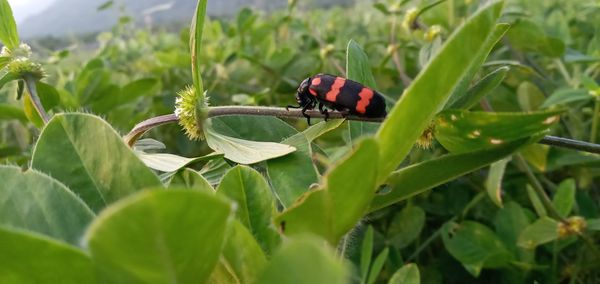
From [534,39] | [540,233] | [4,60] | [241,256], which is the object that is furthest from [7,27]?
[534,39]

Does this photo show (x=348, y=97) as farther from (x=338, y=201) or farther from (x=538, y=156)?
(x=538, y=156)

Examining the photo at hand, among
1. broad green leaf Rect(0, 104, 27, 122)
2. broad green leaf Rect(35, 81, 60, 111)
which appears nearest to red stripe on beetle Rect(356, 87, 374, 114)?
broad green leaf Rect(35, 81, 60, 111)

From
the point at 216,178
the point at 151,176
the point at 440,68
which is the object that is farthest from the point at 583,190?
the point at 151,176

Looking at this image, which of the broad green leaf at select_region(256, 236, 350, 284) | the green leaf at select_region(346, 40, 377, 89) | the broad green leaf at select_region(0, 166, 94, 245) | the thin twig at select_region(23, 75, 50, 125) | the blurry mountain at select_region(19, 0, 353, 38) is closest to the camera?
the broad green leaf at select_region(256, 236, 350, 284)

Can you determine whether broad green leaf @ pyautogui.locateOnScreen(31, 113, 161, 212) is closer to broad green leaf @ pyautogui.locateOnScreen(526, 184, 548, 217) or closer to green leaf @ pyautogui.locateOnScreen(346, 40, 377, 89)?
green leaf @ pyautogui.locateOnScreen(346, 40, 377, 89)

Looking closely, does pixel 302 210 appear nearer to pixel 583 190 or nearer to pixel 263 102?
pixel 583 190
